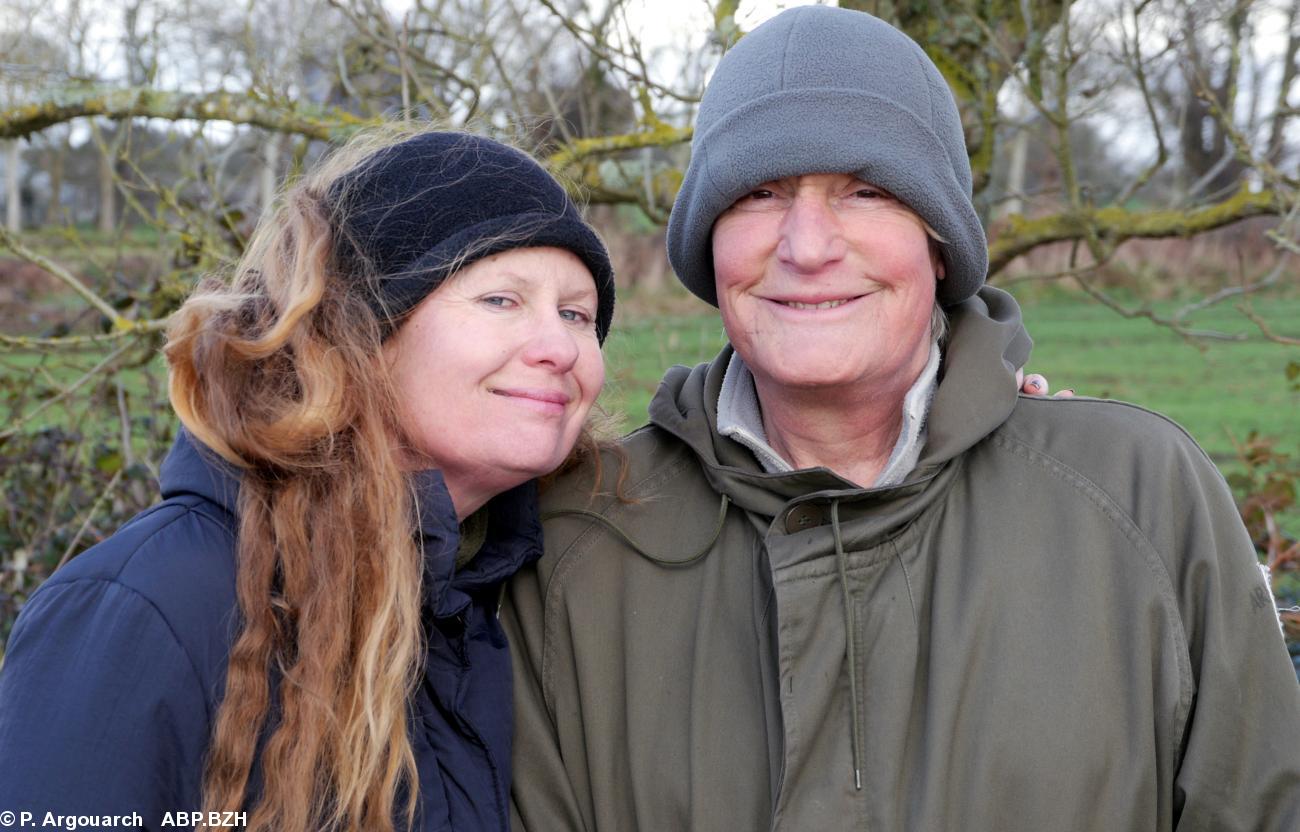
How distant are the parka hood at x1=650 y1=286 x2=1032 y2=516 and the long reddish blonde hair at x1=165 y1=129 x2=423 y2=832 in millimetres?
620

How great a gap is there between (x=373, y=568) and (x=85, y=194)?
23.7 m

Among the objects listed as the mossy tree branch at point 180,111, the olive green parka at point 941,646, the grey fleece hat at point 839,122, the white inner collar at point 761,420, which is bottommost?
the olive green parka at point 941,646

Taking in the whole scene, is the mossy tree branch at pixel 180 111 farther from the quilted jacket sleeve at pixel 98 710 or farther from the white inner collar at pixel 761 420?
the quilted jacket sleeve at pixel 98 710

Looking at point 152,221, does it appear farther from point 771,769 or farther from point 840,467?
point 771,769

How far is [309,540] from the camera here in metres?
1.94

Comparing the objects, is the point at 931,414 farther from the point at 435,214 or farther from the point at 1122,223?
the point at 1122,223

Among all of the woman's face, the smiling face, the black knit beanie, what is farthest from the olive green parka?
the black knit beanie

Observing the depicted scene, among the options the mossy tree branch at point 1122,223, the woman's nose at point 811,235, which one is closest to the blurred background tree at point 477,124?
the mossy tree branch at point 1122,223

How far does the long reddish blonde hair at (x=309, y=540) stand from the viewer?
1.80 m

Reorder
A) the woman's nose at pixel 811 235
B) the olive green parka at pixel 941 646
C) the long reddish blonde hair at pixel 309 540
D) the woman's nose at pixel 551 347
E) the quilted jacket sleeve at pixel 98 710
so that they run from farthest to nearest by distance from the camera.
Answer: the woman's nose at pixel 811 235
the woman's nose at pixel 551 347
the olive green parka at pixel 941 646
the long reddish blonde hair at pixel 309 540
the quilted jacket sleeve at pixel 98 710


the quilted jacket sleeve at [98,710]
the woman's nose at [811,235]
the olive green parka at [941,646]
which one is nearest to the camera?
the quilted jacket sleeve at [98,710]

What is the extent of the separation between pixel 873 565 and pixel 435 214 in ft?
3.06

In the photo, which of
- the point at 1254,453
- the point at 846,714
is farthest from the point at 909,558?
the point at 1254,453

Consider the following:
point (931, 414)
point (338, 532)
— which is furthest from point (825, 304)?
point (338, 532)
